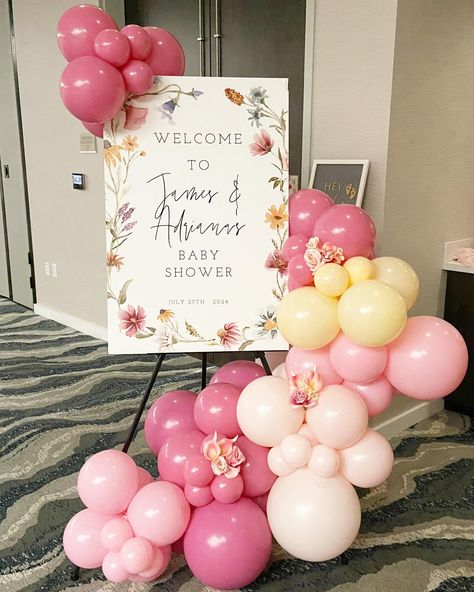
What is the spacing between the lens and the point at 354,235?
1507 millimetres

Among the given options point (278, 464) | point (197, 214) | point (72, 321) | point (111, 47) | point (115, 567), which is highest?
point (111, 47)

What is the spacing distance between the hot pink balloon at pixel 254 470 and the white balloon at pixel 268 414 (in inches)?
3.6

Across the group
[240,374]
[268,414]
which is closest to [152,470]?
[240,374]

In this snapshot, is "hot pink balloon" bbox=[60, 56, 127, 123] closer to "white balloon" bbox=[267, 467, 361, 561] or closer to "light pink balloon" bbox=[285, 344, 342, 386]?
"light pink balloon" bbox=[285, 344, 342, 386]

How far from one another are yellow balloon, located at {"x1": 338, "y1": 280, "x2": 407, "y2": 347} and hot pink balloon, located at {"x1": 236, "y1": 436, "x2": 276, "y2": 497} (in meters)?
0.46

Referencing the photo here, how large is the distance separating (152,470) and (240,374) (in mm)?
671

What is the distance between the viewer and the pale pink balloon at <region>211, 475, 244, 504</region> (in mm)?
1511

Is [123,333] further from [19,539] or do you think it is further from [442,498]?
[442,498]

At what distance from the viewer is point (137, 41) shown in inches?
61.1

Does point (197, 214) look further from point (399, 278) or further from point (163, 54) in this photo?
point (399, 278)

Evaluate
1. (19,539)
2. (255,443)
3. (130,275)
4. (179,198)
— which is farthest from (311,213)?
(19,539)

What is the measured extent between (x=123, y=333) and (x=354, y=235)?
71cm

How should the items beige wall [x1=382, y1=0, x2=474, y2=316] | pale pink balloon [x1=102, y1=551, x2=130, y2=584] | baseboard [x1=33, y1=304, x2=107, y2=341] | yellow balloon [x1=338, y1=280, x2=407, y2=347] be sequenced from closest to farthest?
yellow balloon [x1=338, y1=280, x2=407, y2=347], pale pink balloon [x1=102, y1=551, x2=130, y2=584], beige wall [x1=382, y1=0, x2=474, y2=316], baseboard [x1=33, y1=304, x2=107, y2=341]

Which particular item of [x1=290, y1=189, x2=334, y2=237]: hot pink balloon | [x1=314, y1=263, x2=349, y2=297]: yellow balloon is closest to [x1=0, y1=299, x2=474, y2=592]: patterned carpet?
[x1=314, y1=263, x2=349, y2=297]: yellow balloon
